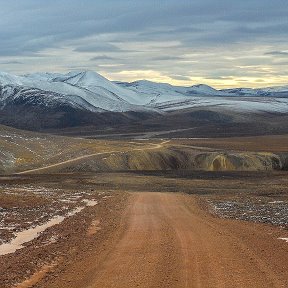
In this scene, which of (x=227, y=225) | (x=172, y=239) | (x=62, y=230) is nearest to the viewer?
(x=172, y=239)

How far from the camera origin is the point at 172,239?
21.4 meters

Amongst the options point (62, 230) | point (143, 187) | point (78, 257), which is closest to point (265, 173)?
point (143, 187)

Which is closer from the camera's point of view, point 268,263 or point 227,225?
point 268,263

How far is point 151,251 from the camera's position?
18.9 metres

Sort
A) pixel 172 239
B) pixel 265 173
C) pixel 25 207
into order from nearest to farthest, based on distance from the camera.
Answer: pixel 172 239 < pixel 25 207 < pixel 265 173

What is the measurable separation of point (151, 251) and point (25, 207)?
650 inches

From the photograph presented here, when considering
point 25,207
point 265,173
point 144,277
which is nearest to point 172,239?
point 144,277

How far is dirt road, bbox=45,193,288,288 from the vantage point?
48.5ft

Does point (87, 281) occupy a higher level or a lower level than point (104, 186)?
higher

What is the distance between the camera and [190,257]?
17750 mm

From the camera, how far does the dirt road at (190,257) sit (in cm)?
1479

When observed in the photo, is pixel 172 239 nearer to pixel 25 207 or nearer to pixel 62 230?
pixel 62 230

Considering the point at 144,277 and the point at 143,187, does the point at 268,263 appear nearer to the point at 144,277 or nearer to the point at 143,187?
the point at 144,277

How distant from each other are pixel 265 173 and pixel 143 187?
24.0 metres
